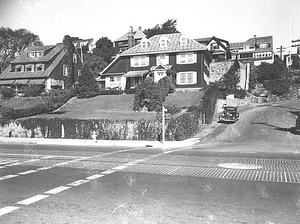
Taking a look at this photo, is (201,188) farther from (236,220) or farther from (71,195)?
(71,195)

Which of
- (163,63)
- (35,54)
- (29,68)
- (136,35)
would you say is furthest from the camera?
(136,35)

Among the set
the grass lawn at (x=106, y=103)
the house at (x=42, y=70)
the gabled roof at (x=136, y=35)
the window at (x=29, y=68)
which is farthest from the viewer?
the gabled roof at (x=136, y=35)

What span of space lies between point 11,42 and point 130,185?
83.5 m

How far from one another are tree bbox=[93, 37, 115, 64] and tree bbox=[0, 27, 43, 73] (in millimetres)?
18073

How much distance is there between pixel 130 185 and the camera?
870 centimetres

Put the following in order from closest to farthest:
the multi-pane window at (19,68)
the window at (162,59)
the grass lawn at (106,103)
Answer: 1. the grass lawn at (106,103)
2. the window at (162,59)
3. the multi-pane window at (19,68)

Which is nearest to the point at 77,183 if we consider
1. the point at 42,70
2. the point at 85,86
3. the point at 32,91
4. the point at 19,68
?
the point at 85,86

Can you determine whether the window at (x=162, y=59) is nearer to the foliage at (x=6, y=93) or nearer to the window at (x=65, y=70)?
the window at (x=65, y=70)

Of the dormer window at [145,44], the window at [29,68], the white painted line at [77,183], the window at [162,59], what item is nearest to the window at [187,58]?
the window at [162,59]

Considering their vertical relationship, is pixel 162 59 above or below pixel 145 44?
below

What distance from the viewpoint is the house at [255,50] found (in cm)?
8788

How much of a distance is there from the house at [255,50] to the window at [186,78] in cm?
4411

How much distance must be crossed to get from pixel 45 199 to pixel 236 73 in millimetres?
49996

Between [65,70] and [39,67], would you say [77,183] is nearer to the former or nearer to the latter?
[39,67]
